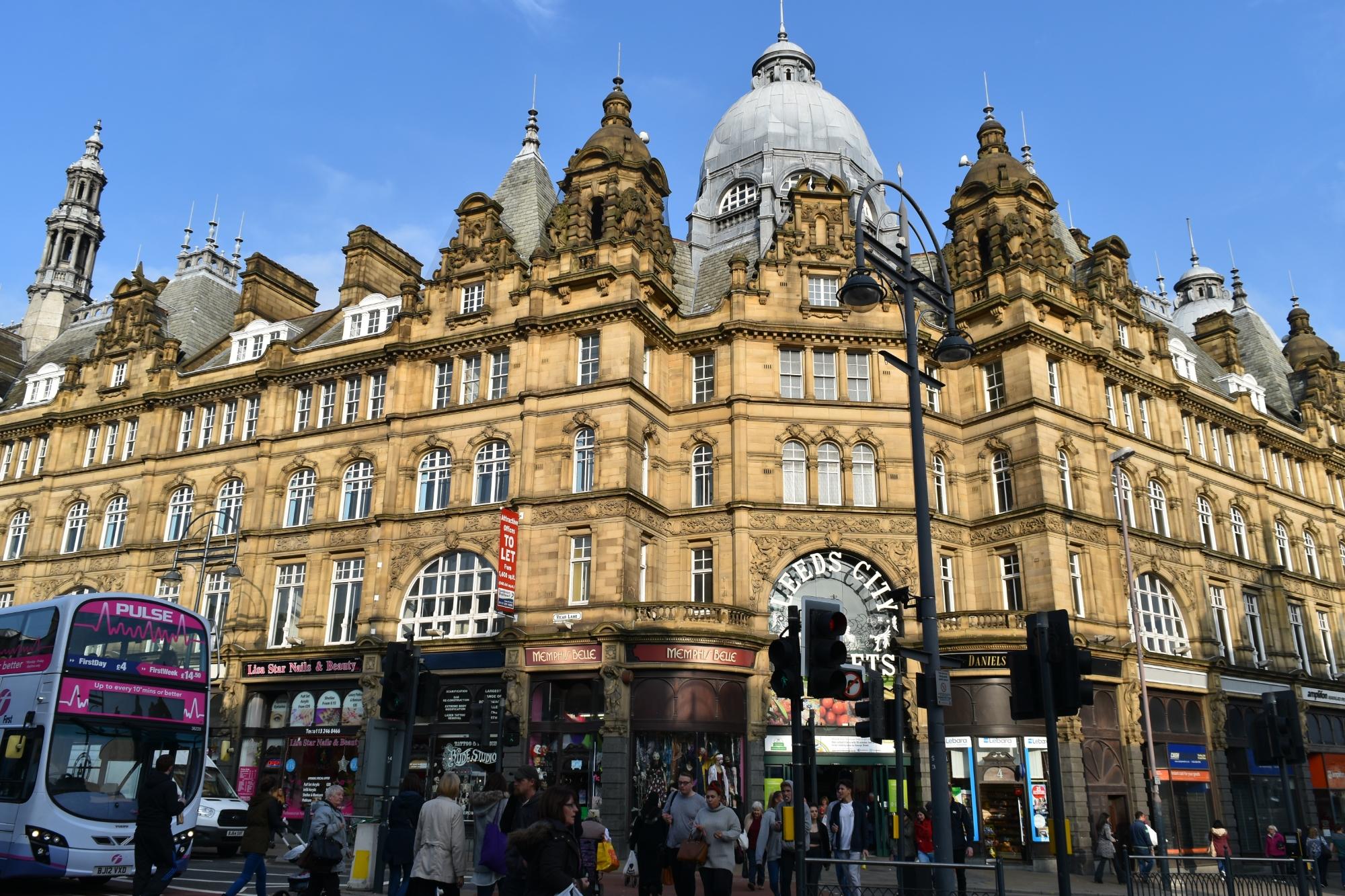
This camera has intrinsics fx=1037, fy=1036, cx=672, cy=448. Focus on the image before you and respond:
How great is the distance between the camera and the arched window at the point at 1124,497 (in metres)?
36.3

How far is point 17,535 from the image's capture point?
45500 mm

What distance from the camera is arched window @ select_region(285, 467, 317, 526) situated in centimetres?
3816

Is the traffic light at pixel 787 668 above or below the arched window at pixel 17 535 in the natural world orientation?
below

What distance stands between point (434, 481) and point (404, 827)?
2260 centimetres

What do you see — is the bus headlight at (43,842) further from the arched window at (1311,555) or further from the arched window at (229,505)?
the arched window at (1311,555)

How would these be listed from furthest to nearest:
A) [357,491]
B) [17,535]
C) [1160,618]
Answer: [17,535] < [1160,618] < [357,491]

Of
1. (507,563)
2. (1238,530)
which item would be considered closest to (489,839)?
(507,563)

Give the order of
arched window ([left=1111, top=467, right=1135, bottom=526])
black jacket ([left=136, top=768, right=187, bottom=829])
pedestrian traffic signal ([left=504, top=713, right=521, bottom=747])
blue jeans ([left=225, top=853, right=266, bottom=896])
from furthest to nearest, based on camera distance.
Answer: arched window ([left=1111, top=467, right=1135, bottom=526]), pedestrian traffic signal ([left=504, top=713, right=521, bottom=747]), black jacket ([left=136, top=768, right=187, bottom=829]), blue jeans ([left=225, top=853, right=266, bottom=896])

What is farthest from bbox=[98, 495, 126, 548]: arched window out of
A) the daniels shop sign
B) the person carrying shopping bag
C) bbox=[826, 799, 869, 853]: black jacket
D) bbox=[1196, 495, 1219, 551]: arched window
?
bbox=[1196, 495, 1219, 551]: arched window

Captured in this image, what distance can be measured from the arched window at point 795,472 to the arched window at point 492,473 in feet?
30.4

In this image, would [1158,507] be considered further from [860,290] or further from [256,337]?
[256,337]

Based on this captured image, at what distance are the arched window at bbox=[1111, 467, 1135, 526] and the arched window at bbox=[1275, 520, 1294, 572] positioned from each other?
11906 millimetres

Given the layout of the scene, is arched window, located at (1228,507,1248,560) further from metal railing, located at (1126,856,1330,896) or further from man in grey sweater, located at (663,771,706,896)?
man in grey sweater, located at (663,771,706,896)

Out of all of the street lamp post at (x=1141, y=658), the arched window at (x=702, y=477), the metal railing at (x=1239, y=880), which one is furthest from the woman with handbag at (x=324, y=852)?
the street lamp post at (x=1141, y=658)
